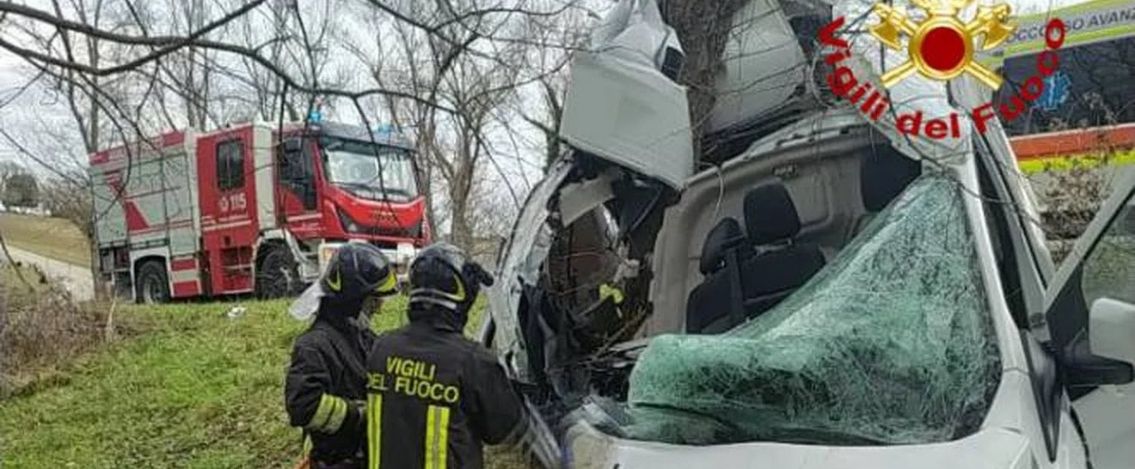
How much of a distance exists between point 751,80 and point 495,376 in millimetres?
2308

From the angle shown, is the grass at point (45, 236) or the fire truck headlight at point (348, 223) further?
the fire truck headlight at point (348, 223)

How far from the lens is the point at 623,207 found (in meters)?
4.19

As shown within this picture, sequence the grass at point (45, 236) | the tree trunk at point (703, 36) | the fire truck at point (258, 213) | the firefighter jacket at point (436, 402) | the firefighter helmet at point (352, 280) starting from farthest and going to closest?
the fire truck at point (258, 213) → the grass at point (45, 236) → the tree trunk at point (703, 36) → the firefighter helmet at point (352, 280) → the firefighter jacket at point (436, 402)

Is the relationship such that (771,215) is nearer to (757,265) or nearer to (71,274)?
(757,265)

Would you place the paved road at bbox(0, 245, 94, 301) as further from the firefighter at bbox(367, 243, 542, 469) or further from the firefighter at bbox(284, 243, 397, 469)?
the firefighter at bbox(367, 243, 542, 469)

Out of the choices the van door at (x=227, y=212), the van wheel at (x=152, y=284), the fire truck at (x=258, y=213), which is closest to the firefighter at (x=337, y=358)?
the fire truck at (x=258, y=213)

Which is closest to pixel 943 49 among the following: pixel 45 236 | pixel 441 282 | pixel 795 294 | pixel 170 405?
pixel 795 294

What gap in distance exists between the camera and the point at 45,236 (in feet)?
30.9

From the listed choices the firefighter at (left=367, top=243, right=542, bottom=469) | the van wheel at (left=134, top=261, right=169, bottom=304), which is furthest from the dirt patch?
the firefighter at (left=367, top=243, right=542, bottom=469)

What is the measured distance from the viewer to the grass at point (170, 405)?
6.37m

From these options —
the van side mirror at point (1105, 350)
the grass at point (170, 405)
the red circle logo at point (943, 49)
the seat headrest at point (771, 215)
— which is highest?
the red circle logo at point (943, 49)

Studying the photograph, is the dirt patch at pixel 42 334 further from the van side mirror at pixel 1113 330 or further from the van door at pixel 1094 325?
the van side mirror at pixel 1113 330

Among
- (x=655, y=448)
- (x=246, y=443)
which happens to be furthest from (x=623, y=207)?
(x=246, y=443)

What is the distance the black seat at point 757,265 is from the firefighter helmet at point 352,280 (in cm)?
142
